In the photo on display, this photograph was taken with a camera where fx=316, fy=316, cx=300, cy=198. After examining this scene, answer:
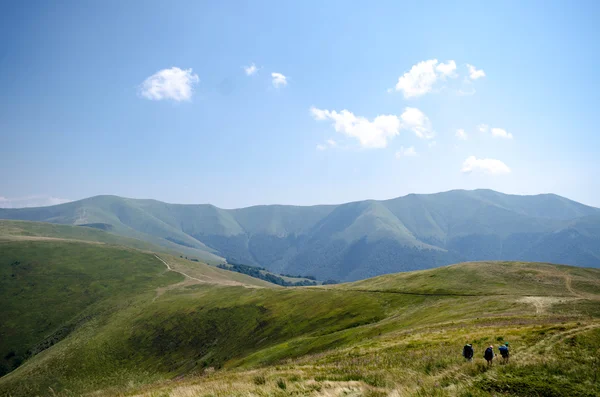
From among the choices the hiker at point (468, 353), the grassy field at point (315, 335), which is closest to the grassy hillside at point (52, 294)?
the grassy field at point (315, 335)

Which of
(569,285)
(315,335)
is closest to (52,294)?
(315,335)

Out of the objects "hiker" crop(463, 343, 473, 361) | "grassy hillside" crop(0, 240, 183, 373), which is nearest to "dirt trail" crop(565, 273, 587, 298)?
"hiker" crop(463, 343, 473, 361)

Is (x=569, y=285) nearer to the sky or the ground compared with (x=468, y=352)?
nearer to the ground

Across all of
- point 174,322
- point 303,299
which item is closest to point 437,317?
point 303,299

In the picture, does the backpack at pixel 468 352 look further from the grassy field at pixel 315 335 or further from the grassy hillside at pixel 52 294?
the grassy hillside at pixel 52 294

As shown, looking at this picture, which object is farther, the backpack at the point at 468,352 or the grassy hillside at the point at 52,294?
the grassy hillside at the point at 52,294

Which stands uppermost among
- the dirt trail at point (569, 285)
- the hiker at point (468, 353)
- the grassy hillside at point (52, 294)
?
the hiker at point (468, 353)

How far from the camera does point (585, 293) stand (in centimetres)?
5716

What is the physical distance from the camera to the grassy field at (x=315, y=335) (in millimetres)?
14258

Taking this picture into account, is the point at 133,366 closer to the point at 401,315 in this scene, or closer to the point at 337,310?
the point at 337,310

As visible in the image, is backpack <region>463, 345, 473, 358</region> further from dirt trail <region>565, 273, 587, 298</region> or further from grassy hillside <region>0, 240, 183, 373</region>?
grassy hillside <region>0, 240, 183, 373</region>

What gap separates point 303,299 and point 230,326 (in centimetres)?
2282

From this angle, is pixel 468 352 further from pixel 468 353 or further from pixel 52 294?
pixel 52 294

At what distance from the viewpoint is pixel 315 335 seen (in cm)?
6322
